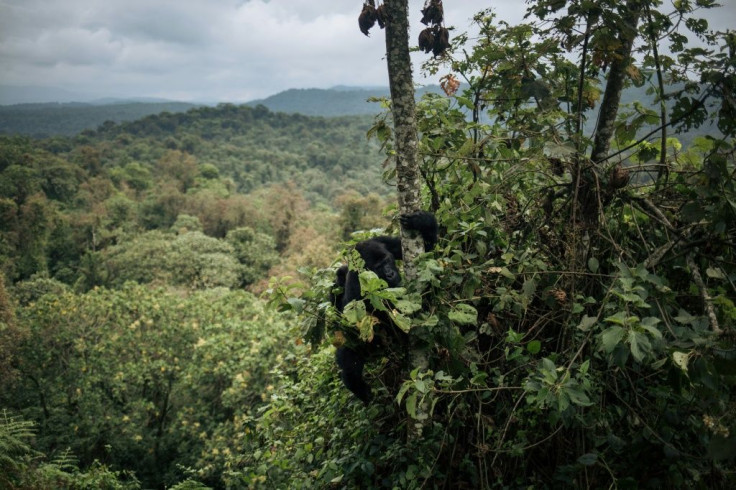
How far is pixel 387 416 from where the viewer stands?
3.26 m

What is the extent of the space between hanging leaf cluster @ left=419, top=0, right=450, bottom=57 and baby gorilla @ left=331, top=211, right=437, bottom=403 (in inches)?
50.2

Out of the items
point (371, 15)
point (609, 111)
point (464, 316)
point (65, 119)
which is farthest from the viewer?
point (65, 119)

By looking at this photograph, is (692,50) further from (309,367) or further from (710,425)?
(309,367)

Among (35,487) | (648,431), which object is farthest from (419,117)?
(35,487)

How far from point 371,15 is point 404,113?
65 cm

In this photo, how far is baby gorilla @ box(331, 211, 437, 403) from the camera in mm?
2975

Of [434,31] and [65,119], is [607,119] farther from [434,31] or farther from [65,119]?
[65,119]

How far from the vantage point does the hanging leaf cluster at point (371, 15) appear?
2.80 m

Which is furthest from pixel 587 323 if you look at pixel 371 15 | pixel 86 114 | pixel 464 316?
pixel 86 114

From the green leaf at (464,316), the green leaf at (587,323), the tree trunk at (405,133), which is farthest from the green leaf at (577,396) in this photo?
the tree trunk at (405,133)

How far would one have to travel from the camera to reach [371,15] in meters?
2.83

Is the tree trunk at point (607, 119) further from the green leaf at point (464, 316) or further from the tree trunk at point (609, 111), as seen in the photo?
the green leaf at point (464, 316)

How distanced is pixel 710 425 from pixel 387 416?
196cm

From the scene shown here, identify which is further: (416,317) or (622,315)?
(416,317)
